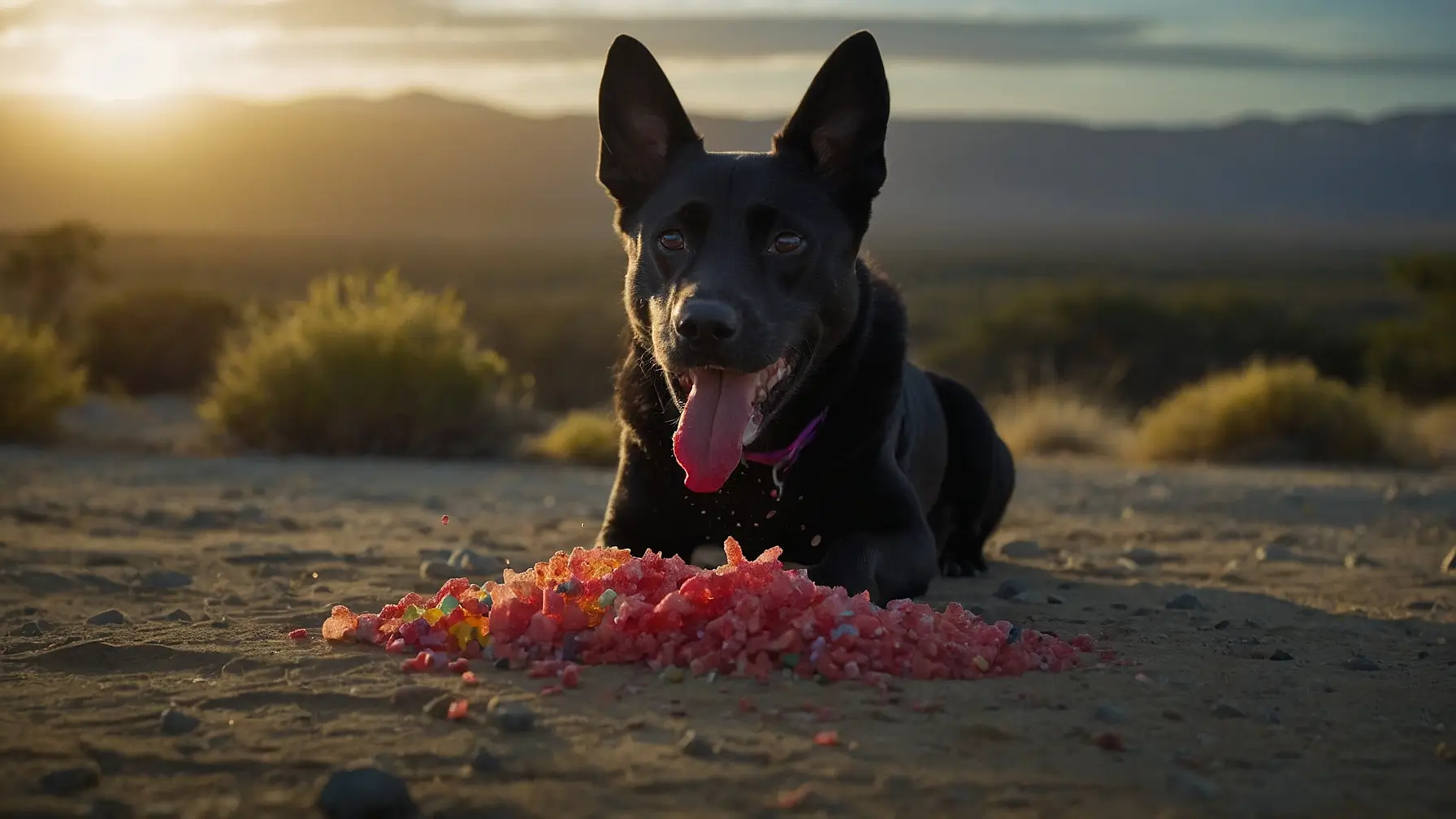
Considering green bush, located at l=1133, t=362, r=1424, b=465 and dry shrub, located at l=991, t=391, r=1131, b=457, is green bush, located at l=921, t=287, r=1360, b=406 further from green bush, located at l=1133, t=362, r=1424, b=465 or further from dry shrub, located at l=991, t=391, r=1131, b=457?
green bush, located at l=1133, t=362, r=1424, b=465

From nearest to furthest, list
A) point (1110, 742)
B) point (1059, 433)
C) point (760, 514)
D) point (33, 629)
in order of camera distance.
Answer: point (1110, 742) < point (33, 629) < point (760, 514) < point (1059, 433)

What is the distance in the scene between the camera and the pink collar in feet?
17.6

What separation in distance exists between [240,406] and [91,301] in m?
12.8

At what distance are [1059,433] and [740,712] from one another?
11030mm

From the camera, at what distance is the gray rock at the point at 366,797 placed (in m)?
3.02

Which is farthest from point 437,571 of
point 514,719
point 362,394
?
point 362,394

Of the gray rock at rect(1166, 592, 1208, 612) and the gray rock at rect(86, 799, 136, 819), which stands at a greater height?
the gray rock at rect(86, 799, 136, 819)

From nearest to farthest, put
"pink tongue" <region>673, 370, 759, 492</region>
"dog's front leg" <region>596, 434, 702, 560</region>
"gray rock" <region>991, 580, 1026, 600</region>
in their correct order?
"pink tongue" <region>673, 370, 759, 492</region> → "dog's front leg" <region>596, 434, 702, 560</region> → "gray rock" <region>991, 580, 1026, 600</region>

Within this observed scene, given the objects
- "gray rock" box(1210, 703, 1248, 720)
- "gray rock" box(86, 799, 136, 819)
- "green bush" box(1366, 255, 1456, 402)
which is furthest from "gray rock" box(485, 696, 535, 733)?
"green bush" box(1366, 255, 1456, 402)

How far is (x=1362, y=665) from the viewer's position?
466 cm

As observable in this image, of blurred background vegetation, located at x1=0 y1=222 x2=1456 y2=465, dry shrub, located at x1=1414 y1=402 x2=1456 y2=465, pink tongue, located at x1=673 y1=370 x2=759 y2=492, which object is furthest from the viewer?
dry shrub, located at x1=1414 y1=402 x2=1456 y2=465

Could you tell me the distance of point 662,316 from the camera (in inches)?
199

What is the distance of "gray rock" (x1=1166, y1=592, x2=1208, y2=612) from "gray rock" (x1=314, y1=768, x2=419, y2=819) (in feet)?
11.8

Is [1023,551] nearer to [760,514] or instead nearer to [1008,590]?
[1008,590]
